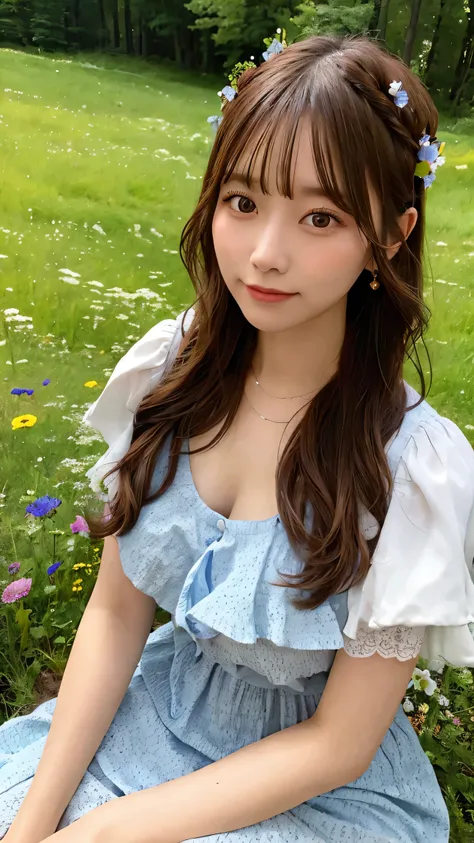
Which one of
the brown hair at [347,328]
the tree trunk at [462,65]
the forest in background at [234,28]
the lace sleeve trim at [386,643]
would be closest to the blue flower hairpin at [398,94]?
the brown hair at [347,328]

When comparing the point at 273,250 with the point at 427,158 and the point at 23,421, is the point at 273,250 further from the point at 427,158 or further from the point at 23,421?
the point at 23,421

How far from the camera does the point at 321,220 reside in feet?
2.06

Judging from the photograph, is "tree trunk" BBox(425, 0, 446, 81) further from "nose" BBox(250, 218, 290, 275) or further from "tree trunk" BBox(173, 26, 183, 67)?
"nose" BBox(250, 218, 290, 275)

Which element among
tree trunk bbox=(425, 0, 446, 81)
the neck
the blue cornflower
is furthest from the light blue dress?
tree trunk bbox=(425, 0, 446, 81)

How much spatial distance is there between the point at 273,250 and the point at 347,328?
0.20 meters

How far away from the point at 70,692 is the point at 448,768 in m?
0.73

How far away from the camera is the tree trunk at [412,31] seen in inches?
50.5

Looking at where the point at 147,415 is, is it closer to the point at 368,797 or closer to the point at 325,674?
the point at 325,674

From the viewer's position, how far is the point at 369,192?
2.05 ft

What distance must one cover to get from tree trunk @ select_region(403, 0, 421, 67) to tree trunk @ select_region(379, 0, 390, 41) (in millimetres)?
46

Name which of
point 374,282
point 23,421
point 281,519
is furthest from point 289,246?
point 23,421

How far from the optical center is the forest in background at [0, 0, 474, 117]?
1275 mm

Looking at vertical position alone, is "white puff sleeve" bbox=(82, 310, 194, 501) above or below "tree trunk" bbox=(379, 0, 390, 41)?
below

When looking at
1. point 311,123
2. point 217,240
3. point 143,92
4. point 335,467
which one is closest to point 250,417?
point 335,467
